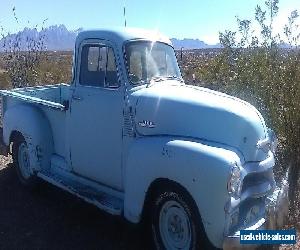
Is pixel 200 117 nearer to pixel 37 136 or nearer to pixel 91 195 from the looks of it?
pixel 91 195

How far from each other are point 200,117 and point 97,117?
139 cm

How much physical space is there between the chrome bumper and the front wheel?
1.04ft

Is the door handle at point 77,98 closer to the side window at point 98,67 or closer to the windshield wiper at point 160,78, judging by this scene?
the side window at point 98,67

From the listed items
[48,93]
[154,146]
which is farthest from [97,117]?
[48,93]

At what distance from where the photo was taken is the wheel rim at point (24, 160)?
21.4 ft

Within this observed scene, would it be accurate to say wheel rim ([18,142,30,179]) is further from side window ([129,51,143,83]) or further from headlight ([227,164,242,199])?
headlight ([227,164,242,199])

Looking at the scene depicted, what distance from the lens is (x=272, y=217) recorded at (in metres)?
4.10

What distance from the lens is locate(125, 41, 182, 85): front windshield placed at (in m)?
4.90

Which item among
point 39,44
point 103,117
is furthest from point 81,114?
point 39,44

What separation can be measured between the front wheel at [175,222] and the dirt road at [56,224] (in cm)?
48

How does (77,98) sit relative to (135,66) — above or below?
below

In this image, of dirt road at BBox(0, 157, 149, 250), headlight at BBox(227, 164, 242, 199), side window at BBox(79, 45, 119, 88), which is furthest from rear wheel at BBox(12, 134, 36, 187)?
headlight at BBox(227, 164, 242, 199)

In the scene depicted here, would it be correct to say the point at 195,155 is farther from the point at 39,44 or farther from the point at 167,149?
the point at 39,44

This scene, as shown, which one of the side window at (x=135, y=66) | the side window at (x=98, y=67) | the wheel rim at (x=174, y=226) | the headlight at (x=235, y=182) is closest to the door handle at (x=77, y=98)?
the side window at (x=98, y=67)
